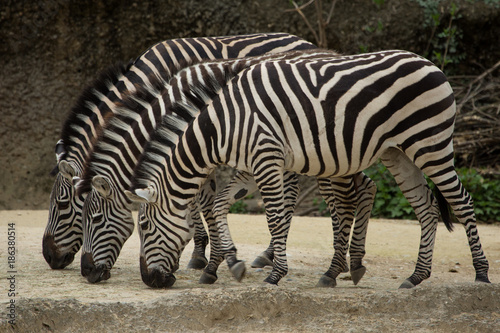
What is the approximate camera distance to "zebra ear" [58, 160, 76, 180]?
19.6 ft

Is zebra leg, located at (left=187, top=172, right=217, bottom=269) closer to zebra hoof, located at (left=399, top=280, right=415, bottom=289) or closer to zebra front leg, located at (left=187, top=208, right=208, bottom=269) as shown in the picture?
zebra front leg, located at (left=187, top=208, right=208, bottom=269)

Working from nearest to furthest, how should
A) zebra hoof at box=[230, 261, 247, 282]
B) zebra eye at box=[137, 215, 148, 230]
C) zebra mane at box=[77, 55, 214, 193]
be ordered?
zebra eye at box=[137, 215, 148, 230]
zebra hoof at box=[230, 261, 247, 282]
zebra mane at box=[77, 55, 214, 193]

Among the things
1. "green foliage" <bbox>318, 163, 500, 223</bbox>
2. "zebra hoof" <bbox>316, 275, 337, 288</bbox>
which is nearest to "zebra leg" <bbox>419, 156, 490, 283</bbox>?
"zebra hoof" <bbox>316, 275, 337, 288</bbox>

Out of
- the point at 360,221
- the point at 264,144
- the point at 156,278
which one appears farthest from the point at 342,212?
the point at 156,278

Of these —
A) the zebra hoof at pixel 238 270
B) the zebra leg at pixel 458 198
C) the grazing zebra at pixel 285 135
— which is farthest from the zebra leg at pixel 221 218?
the zebra leg at pixel 458 198

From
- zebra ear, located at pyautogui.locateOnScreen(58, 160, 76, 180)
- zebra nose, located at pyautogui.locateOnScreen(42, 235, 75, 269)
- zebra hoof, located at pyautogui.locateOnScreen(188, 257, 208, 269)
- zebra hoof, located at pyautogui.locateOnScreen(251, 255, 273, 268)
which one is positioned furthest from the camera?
zebra hoof, located at pyautogui.locateOnScreen(251, 255, 273, 268)

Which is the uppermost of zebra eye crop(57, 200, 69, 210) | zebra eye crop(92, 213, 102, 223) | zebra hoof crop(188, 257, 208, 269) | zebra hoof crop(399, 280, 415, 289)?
zebra eye crop(92, 213, 102, 223)

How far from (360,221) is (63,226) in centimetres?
319

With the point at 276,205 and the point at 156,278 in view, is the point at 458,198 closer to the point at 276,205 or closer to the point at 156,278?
the point at 276,205

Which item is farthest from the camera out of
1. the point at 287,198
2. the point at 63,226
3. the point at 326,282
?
the point at 287,198

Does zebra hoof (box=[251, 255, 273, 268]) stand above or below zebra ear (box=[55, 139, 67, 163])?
below

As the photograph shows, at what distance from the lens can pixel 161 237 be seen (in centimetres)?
523

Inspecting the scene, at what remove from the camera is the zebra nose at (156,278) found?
516 cm

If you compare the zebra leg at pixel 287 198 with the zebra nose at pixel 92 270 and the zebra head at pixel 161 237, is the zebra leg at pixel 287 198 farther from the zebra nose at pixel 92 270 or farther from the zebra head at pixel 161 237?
the zebra nose at pixel 92 270
